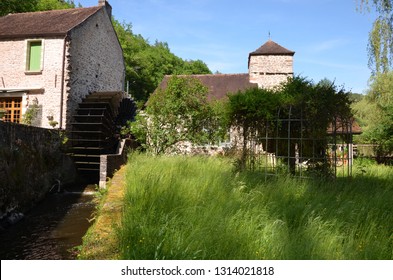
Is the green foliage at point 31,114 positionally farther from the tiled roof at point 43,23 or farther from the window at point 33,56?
the tiled roof at point 43,23

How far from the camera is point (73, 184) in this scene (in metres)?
12.4

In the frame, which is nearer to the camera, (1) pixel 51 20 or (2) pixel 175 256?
(2) pixel 175 256

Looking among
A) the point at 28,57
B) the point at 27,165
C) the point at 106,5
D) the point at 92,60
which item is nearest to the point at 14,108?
the point at 28,57

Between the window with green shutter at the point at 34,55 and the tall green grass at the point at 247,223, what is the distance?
11733 millimetres

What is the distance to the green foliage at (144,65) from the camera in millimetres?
35250

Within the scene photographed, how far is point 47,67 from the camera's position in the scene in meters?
13.7

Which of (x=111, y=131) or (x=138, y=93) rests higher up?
(x=138, y=93)

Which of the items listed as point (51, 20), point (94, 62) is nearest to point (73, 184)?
point (94, 62)

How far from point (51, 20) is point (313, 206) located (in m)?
15.8

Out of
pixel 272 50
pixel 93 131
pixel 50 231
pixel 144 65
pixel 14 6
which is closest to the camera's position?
pixel 50 231

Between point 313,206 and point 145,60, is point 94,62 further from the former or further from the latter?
point 145,60

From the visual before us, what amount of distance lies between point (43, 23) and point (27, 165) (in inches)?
363

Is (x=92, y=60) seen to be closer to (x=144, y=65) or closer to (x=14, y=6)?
(x=14, y=6)

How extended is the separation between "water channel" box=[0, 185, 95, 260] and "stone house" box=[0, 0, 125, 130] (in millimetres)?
5243
